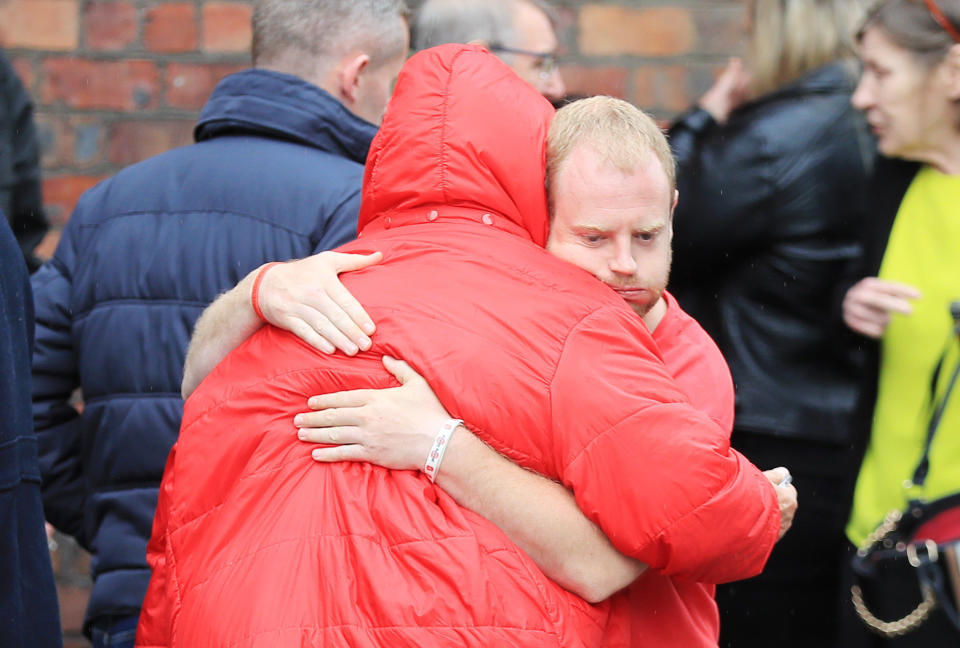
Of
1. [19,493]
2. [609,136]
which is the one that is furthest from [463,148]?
[19,493]

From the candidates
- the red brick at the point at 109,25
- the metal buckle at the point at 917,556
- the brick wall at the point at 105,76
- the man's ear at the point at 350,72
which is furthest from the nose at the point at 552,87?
the metal buckle at the point at 917,556

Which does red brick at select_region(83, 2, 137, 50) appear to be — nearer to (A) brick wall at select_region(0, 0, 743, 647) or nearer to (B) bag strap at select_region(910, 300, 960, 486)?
(A) brick wall at select_region(0, 0, 743, 647)

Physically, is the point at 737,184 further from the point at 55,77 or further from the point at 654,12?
the point at 55,77

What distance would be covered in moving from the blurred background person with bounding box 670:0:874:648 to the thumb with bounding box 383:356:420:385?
139 centimetres

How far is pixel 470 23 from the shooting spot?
2.94m

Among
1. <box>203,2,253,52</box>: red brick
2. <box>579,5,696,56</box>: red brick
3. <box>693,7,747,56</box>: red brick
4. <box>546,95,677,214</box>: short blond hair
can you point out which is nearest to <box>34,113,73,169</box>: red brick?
<box>203,2,253,52</box>: red brick

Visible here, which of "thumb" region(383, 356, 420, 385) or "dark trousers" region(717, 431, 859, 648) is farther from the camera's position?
"dark trousers" region(717, 431, 859, 648)

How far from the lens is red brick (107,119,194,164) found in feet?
10.7

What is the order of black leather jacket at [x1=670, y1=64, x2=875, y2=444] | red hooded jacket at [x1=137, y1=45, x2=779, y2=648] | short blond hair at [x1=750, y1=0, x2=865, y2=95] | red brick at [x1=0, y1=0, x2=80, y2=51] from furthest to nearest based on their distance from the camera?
red brick at [x1=0, y1=0, x2=80, y2=51]
short blond hair at [x1=750, y1=0, x2=865, y2=95]
black leather jacket at [x1=670, y1=64, x2=875, y2=444]
red hooded jacket at [x1=137, y1=45, x2=779, y2=648]

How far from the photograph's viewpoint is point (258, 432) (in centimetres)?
153

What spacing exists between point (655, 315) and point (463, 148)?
377mm

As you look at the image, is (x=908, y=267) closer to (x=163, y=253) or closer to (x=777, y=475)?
(x=777, y=475)

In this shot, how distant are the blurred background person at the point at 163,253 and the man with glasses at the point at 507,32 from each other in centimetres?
51

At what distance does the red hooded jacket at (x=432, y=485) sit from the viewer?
138 centimetres
